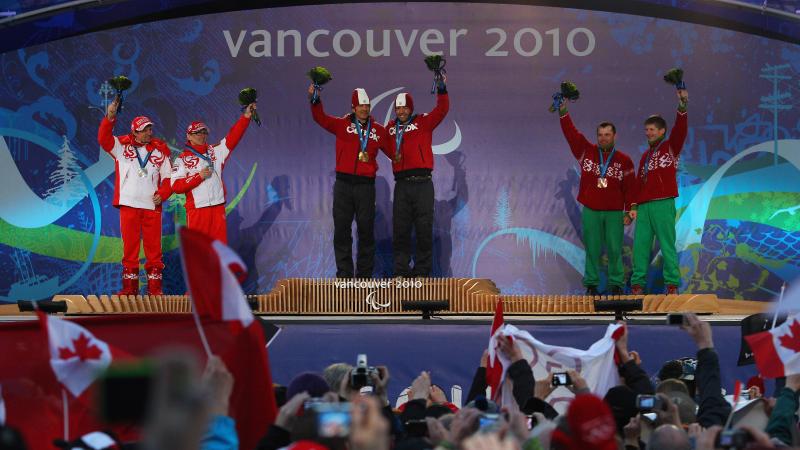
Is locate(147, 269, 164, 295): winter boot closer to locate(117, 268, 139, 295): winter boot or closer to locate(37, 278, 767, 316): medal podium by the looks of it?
locate(117, 268, 139, 295): winter boot

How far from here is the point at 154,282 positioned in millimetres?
11562

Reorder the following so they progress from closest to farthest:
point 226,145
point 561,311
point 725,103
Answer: point 561,311, point 226,145, point 725,103

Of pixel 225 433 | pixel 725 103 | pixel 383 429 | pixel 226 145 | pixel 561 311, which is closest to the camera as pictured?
pixel 383 429

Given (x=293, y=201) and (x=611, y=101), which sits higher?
(x=611, y=101)

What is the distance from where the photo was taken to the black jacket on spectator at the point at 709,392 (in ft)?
16.0

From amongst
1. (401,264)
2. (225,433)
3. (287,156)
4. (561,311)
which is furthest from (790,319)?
(287,156)

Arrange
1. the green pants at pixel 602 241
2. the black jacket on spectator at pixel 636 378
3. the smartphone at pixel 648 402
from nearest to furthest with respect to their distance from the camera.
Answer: the smartphone at pixel 648 402 → the black jacket on spectator at pixel 636 378 → the green pants at pixel 602 241

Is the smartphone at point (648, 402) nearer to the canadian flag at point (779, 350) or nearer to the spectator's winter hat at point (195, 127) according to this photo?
the canadian flag at point (779, 350)

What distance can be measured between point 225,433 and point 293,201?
355 inches

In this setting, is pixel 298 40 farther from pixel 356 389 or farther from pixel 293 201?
pixel 356 389

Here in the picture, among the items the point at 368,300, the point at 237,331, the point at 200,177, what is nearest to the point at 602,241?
the point at 368,300

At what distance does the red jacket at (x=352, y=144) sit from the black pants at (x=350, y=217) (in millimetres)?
161

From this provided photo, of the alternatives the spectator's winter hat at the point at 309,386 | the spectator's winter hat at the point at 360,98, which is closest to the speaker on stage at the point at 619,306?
the spectator's winter hat at the point at 360,98

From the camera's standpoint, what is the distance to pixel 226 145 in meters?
11.6
